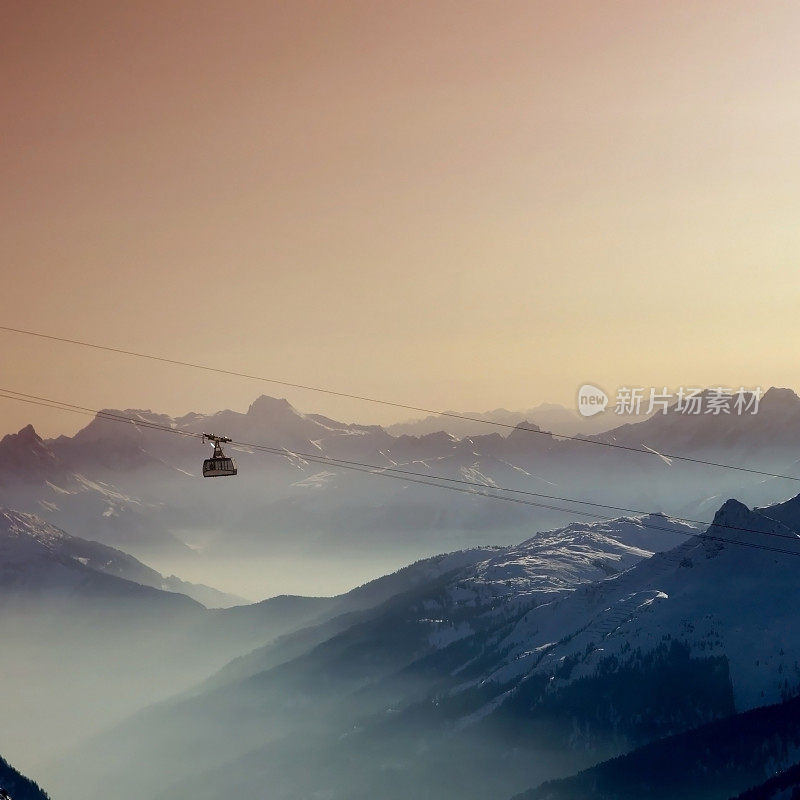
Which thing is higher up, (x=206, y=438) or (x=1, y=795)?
(x=206, y=438)

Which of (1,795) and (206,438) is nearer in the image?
(1,795)
